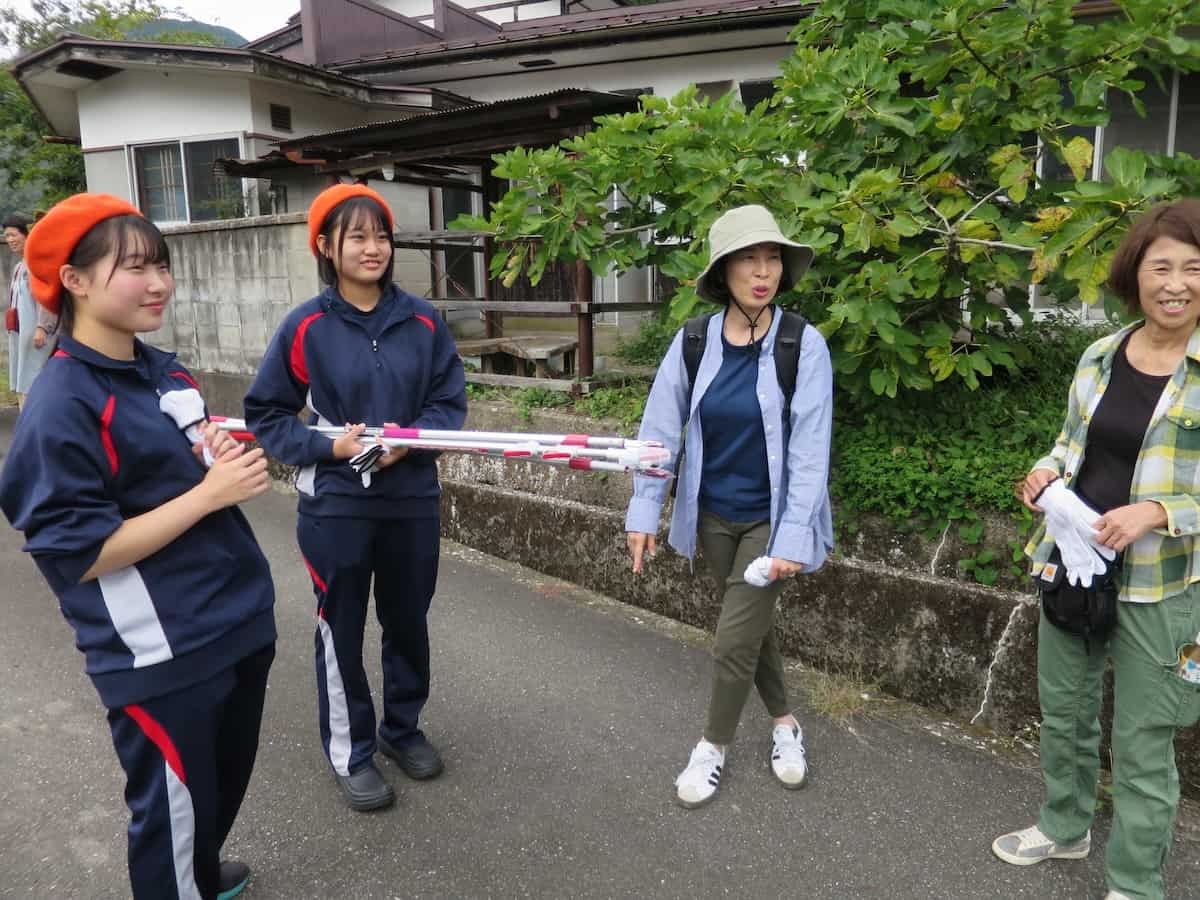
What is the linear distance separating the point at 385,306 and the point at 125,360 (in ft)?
3.06

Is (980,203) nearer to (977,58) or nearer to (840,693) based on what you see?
(977,58)

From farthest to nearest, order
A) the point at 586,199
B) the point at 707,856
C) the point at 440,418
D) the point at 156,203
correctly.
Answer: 1. the point at 156,203
2. the point at 586,199
3. the point at 440,418
4. the point at 707,856

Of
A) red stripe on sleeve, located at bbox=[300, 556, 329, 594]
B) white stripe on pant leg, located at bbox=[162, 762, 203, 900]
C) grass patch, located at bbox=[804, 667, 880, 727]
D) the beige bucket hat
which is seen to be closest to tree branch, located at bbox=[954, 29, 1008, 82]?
the beige bucket hat

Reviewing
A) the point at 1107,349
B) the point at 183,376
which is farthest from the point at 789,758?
the point at 183,376

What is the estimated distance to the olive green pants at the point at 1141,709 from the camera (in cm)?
213

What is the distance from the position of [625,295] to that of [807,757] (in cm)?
802

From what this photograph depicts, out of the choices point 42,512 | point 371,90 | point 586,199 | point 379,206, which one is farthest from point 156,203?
point 42,512

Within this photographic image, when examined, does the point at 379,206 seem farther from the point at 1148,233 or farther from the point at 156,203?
the point at 156,203

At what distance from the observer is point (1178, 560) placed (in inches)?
84.5

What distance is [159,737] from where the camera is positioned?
73.4 inches

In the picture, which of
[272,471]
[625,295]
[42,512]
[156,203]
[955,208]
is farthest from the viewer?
[156,203]

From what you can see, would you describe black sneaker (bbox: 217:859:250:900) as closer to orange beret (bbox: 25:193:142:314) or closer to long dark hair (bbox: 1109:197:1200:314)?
orange beret (bbox: 25:193:142:314)

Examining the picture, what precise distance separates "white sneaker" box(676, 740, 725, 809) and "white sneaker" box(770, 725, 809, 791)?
7.9 inches

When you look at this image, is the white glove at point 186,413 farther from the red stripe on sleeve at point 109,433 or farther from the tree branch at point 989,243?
the tree branch at point 989,243
